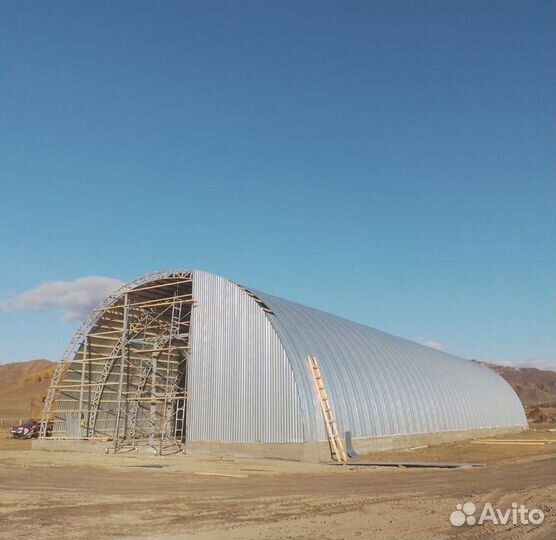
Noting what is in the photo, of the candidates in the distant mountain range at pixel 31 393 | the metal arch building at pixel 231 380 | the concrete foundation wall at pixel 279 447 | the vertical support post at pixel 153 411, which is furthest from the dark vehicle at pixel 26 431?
the distant mountain range at pixel 31 393

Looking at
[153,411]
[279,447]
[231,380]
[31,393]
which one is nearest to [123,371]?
[153,411]

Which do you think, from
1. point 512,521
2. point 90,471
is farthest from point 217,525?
point 90,471

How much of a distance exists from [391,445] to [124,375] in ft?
55.1

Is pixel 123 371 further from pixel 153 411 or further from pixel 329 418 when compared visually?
pixel 329 418

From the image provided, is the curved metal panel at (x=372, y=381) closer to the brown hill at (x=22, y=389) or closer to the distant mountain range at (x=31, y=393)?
the distant mountain range at (x=31, y=393)

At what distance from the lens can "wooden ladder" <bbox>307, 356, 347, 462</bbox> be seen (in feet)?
90.2

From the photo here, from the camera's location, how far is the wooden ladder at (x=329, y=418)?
27.5 metres

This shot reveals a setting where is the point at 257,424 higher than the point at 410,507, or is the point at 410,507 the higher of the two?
the point at 257,424

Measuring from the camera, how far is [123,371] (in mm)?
35094

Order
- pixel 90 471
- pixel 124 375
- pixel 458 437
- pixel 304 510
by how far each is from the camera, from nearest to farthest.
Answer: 1. pixel 304 510
2. pixel 90 471
3. pixel 124 375
4. pixel 458 437

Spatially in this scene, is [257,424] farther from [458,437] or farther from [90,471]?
[458,437]

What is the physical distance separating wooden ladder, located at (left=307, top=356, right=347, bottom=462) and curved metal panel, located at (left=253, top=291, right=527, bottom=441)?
384 millimetres

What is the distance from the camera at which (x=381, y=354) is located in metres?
38.9

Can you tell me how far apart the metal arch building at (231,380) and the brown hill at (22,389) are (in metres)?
48.0
